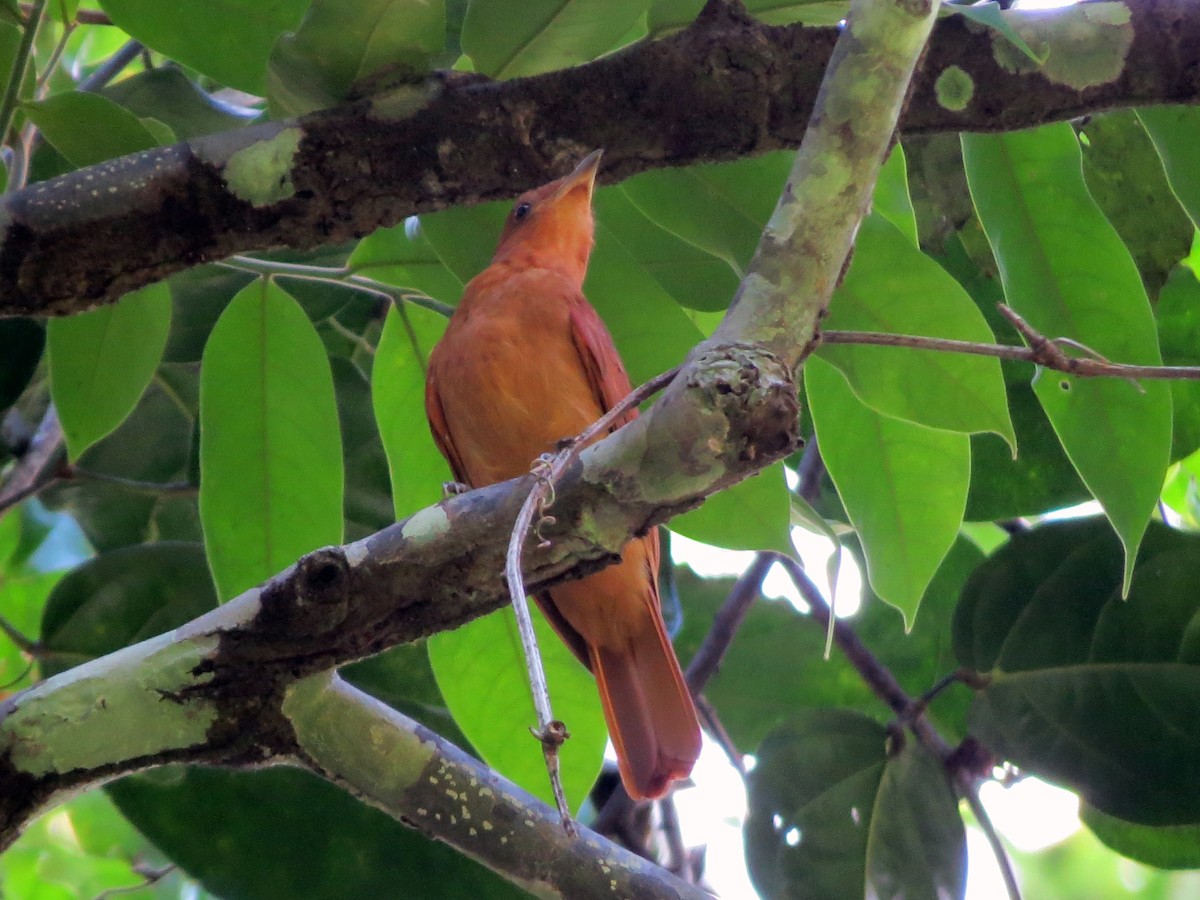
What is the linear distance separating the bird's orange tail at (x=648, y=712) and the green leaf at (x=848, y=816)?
0.77ft

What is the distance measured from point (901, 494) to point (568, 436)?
65 cm

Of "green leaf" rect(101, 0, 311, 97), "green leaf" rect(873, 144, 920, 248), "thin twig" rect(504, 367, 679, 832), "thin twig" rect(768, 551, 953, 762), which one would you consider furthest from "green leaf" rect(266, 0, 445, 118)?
"thin twig" rect(768, 551, 953, 762)

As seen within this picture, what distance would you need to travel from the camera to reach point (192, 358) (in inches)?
103

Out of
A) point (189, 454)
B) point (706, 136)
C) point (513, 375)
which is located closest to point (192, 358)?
point (189, 454)

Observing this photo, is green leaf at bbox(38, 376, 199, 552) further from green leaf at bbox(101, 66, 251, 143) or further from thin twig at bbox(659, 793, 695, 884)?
thin twig at bbox(659, 793, 695, 884)

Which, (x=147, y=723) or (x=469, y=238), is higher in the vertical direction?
(x=469, y=238)

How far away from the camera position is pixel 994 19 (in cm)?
159

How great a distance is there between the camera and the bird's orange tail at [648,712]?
242 centimetres

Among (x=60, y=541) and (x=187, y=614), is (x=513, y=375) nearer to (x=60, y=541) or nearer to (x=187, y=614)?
(x=187, y=614)

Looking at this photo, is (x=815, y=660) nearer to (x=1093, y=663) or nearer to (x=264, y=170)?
(x=1093, y=663)

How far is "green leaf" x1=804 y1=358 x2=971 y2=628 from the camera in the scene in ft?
6.91

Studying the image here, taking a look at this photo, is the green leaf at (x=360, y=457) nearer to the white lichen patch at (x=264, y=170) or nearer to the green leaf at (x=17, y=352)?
the green leaf at (x=17, y=352)

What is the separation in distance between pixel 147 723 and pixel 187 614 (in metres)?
1.06

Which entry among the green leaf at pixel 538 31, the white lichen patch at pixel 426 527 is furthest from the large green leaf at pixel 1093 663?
the white lichen patch at pixel 426 527
